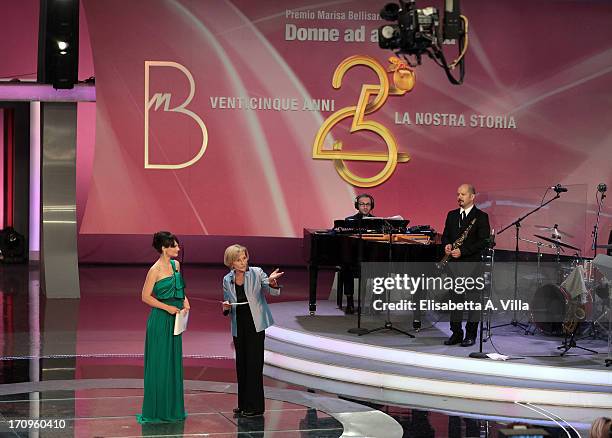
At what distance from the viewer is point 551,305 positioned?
29.9ft

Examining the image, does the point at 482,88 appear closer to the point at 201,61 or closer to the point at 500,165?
the point at 500,165

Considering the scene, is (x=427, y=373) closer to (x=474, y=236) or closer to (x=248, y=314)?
(x=474, y=236)

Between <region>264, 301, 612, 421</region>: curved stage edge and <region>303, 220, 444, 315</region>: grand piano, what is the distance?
0.76 metres

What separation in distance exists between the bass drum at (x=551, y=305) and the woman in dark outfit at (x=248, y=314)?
2769 mm

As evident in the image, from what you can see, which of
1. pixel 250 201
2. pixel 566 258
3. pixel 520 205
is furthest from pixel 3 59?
pixel 566 258

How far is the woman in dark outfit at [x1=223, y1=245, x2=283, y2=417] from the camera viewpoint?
7426mm

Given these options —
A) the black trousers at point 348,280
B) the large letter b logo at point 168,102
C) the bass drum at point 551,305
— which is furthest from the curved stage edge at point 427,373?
the large letter b logo at point 168,102

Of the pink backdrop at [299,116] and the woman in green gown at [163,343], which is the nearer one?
the woman in green gown at [163,343]

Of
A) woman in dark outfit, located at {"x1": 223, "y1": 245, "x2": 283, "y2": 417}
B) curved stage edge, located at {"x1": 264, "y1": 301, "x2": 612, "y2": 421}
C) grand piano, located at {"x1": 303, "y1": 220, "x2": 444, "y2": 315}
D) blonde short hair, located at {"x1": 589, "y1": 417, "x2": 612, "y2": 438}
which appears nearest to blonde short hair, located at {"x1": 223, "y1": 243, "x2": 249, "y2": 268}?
woman in dark outfit, located at {"x1": 223, "y1": 245, "x2": 283, "y2": 417}

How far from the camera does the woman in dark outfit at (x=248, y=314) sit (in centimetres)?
743

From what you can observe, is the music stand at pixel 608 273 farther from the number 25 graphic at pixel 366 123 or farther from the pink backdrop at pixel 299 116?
the number 25 graphic at pixel 366 123

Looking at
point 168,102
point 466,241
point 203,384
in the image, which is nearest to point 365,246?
point 466,241

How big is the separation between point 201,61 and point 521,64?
4492mm

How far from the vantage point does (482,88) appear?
1448 centimetres
